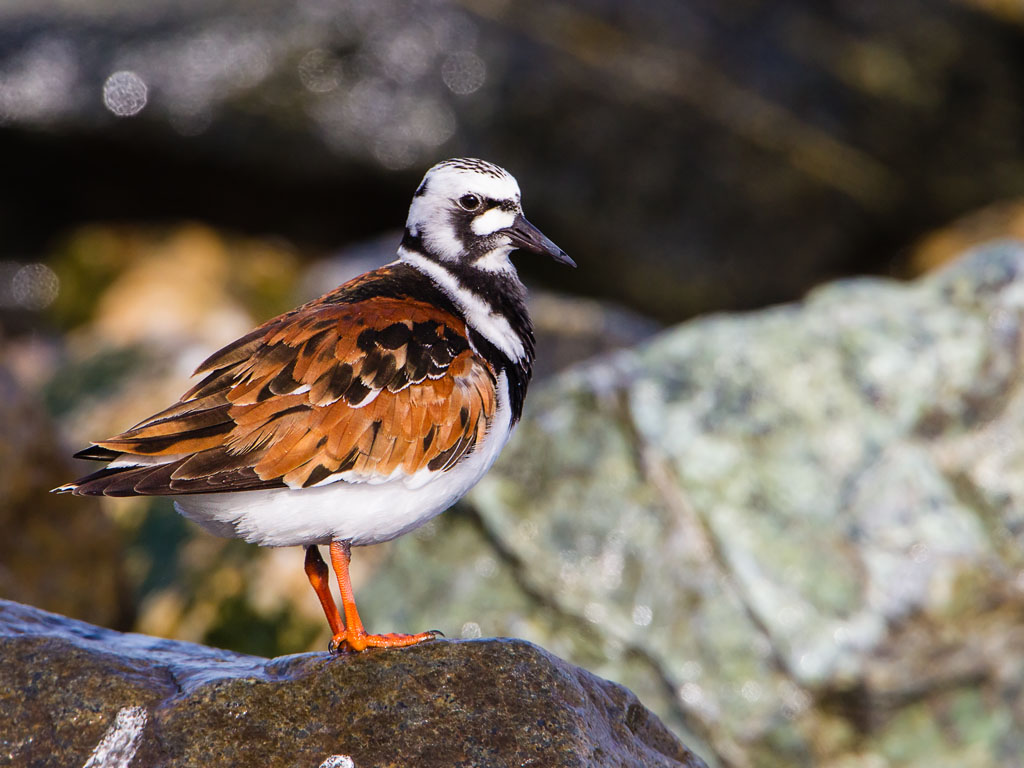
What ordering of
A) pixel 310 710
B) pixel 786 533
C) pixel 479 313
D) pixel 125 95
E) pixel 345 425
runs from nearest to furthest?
pixel 310 710, pixel 345 425, pixel 479 313, pixel 786 533, pixel 125 95

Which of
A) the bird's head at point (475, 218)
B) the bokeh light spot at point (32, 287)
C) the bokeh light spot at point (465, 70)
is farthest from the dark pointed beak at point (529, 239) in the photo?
the bokeh light spot at point (32, 287)

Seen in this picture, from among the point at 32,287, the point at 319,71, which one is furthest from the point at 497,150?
the point at 32,287

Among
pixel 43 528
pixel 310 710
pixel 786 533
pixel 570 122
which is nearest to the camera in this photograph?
pixel 310 710

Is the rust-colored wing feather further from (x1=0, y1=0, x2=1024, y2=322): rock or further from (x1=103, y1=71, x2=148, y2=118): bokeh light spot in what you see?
(x1=103, y1=71, x2=148, y2=118): bokeh light spot

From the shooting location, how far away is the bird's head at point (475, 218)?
617 centimetres

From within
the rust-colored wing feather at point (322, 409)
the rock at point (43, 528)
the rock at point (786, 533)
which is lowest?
the rock at point (43, 528)

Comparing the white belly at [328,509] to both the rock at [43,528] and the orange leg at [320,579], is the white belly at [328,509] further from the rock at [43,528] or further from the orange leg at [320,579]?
the rock at [43,528]

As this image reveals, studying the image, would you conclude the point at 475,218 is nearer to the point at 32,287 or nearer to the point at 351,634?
the point at 351,634

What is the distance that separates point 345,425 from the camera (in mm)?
5477

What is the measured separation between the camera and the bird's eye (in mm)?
6188

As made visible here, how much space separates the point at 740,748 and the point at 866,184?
11.2 meters

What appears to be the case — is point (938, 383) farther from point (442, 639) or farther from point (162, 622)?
point (162, 622)

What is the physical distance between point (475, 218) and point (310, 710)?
2.57 m

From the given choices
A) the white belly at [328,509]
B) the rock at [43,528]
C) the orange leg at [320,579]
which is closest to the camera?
the white belly at [328,509]
